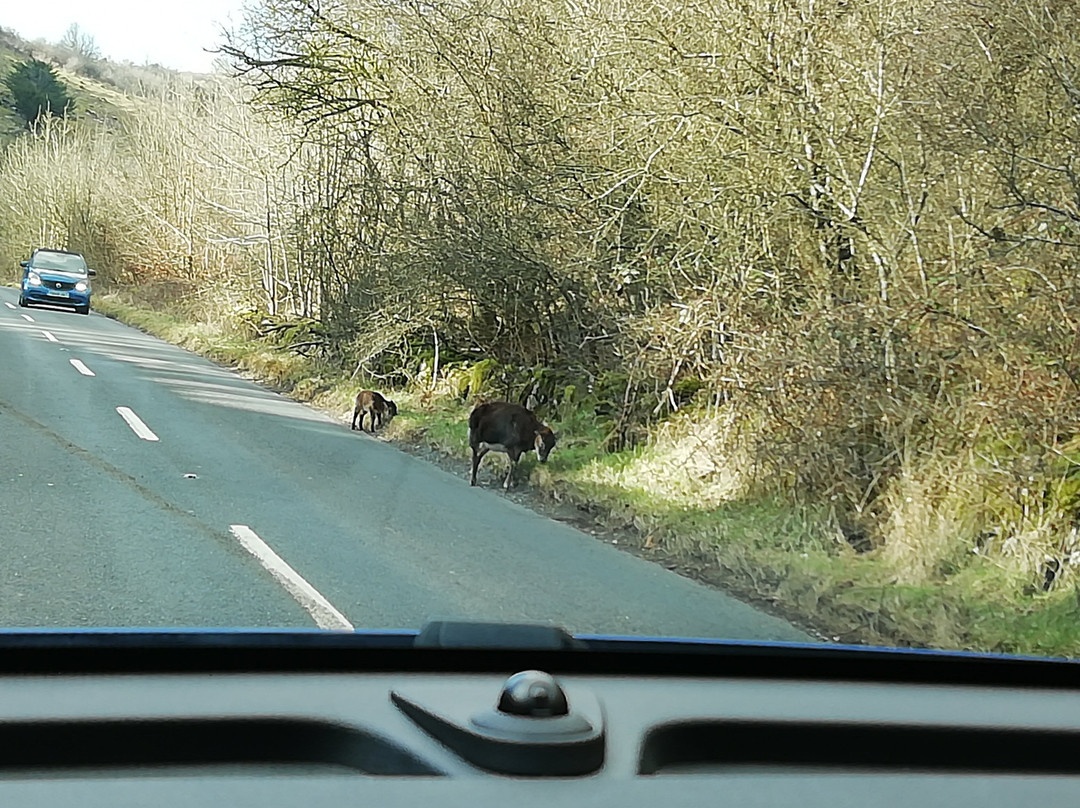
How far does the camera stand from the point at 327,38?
1822cm

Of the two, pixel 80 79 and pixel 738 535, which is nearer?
pixel 738 535

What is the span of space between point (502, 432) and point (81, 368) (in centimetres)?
1004

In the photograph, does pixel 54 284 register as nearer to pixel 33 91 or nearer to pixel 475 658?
pixel 475 658


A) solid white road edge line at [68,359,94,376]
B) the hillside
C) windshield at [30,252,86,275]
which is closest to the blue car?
windshield at [30,252,86,275]

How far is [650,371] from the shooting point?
13.0 m

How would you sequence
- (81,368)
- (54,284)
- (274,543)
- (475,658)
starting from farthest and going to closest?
(54,284) → (81,368) → (274,543) → (475,658)

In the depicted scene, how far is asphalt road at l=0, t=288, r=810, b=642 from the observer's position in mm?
6727

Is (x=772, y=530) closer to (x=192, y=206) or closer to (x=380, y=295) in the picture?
(x=380, y=295)

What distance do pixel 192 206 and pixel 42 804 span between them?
1512 inches

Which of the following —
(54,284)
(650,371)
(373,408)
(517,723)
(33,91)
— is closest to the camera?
(517,723)

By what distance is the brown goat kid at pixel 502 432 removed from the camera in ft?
40.2

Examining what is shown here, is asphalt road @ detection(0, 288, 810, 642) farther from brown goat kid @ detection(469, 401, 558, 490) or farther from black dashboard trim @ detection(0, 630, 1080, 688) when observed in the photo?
black dashboard trim @ detection(0, 630, 1080, 688)

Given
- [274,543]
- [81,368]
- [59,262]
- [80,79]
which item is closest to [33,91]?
[80,79]

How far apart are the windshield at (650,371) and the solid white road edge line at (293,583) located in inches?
2.2
